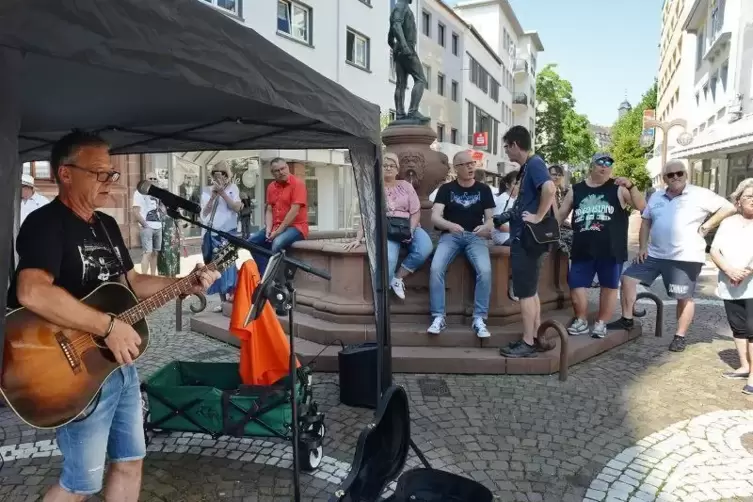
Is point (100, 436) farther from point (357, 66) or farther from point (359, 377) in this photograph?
point (357, 66)

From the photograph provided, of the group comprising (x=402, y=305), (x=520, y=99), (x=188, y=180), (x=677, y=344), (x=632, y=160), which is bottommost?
(x=677, y=344)

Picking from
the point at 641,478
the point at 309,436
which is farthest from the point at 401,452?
the point at 641,478

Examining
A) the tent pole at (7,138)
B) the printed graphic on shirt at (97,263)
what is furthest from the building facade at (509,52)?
the tent pole at (7,138)

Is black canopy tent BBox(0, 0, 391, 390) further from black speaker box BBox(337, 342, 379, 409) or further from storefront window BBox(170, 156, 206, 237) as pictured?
storefront window BBox(170, 156, 206, 237)

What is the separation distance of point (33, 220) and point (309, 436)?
1.92m

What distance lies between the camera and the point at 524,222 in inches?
192

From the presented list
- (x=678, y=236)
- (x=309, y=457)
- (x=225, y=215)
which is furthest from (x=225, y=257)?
(x=678, y=236)

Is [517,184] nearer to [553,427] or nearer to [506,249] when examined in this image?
[506,249]

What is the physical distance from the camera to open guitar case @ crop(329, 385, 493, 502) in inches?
103

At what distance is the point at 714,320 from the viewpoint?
744 centimetres

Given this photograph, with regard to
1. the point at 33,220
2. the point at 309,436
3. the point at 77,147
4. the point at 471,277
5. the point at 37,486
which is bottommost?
the point at 37,486

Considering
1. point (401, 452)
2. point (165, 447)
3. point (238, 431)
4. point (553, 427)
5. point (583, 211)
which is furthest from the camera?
point (583, 211)

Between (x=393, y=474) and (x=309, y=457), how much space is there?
59 centimetres

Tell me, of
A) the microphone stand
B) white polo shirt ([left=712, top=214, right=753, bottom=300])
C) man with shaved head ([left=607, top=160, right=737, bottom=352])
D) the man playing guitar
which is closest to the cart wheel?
the microphone stand
